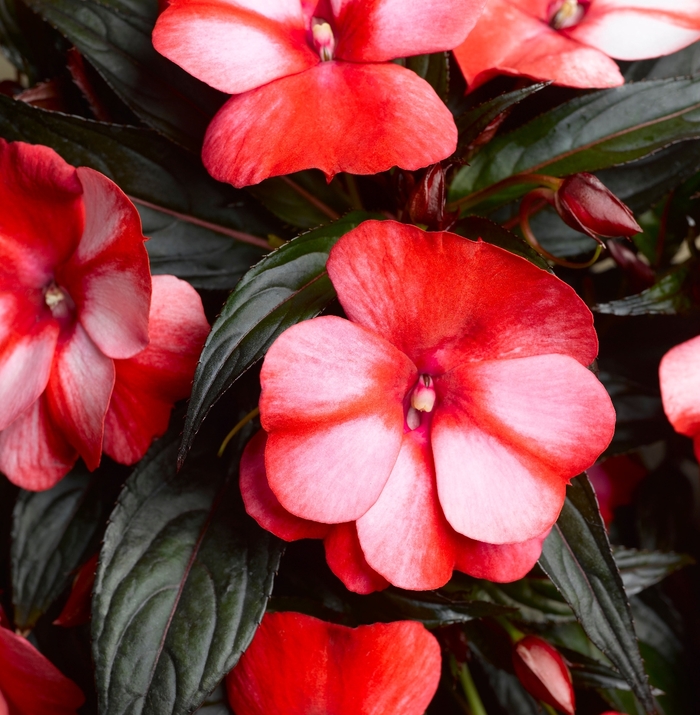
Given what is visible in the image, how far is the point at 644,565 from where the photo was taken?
0.72 meters

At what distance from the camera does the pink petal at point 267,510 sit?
0.47 m

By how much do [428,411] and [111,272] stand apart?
0.22m

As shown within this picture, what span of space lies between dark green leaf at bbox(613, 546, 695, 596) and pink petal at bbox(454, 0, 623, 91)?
43 centimetres

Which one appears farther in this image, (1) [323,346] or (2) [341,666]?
(2) [341,666]

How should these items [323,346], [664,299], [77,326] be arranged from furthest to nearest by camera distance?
1. [664,299]
2. [77,326]
3. [323,346]

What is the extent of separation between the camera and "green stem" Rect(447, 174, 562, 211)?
510 millimetres

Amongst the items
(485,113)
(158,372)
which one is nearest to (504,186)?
(485,113)

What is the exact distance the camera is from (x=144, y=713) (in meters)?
0.48

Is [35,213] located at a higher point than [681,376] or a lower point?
higher

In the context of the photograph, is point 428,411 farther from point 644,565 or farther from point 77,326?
point 644,565

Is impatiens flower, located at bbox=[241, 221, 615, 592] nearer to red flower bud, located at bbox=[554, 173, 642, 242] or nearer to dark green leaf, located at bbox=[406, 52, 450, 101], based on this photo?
red flower bud, located at bbox=[554, 173, 642, 242]

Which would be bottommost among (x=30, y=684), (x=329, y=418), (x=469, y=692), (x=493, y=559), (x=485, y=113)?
(x=469, y=692)

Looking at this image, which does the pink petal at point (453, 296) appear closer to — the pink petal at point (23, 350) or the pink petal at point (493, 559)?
the pink petal at point (493, 559)

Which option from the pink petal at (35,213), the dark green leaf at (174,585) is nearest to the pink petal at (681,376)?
the dark green leaf at (174,585)
